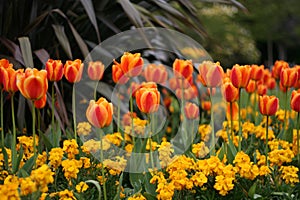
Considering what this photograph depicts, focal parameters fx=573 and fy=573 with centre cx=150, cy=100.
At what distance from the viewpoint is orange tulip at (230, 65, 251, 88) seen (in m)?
2.46

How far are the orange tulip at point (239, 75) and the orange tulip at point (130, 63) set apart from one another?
0.41 metres

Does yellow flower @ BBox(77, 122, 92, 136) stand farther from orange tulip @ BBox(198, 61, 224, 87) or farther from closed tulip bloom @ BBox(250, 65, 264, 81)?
closed tulip bloom @ BBox(250, 65, 264, 81)

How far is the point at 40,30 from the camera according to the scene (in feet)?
12.0

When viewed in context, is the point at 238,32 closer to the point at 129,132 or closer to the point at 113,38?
the point at 113,38

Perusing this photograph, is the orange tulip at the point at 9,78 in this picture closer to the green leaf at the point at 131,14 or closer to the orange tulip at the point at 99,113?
the orange tulip at the point at 99,113

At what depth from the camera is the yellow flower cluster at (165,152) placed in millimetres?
2266

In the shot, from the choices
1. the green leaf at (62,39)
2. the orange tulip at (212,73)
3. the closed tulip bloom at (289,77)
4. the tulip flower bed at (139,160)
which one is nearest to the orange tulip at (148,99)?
the tulip flower bed at (139,160)

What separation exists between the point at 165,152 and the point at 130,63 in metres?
0.40

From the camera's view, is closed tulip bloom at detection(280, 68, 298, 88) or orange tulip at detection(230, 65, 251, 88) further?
closed tulip bloom at detection(280, 68, 298, 88)

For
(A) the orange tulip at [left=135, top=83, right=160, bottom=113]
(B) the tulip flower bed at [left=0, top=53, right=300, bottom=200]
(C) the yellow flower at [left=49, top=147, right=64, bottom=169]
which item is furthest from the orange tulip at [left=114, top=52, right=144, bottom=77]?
(C) the yellow flower at [left=49, top=147, right=64, bottom=169]

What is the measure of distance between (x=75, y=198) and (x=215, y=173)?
21.3 inches

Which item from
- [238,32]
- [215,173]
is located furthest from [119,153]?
[238,32]

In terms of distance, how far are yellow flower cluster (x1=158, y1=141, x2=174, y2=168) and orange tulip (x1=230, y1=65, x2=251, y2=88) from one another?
43 centimetres

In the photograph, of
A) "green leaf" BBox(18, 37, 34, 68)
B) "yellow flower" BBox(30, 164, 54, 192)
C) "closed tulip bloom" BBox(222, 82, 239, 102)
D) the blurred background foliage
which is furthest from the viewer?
the blurred background foliage
